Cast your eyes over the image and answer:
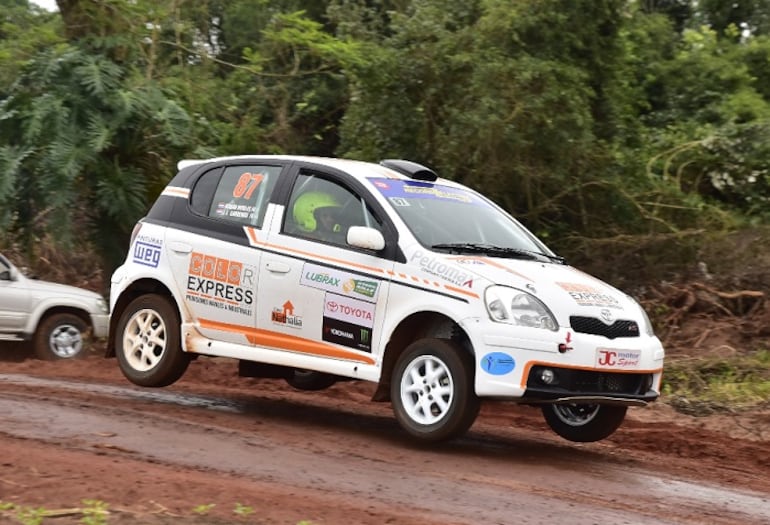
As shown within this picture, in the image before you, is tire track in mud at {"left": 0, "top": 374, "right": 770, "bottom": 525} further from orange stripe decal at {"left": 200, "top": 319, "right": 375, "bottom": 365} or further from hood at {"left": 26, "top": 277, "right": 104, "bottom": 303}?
hood at {"left": 26, "top": 277, "right": 104, "bottom": 303}

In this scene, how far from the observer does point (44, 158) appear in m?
13.1

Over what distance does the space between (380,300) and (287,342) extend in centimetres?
91

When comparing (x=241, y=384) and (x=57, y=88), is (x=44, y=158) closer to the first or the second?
(x=57, y=88)

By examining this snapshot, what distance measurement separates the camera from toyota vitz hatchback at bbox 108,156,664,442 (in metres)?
7.38

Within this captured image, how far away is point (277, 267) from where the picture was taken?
8445 mm

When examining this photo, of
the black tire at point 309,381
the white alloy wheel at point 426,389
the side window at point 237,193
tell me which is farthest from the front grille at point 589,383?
the black tire at point 309,381

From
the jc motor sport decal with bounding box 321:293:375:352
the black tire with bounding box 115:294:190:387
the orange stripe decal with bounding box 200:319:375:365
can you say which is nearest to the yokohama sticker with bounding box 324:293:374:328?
the jc motor sport decal with bounding box 321:293:375:352

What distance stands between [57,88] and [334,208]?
6391mm

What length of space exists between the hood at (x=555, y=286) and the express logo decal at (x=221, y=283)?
5.65 feet

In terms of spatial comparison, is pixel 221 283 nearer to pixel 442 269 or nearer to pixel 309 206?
pixel 309 206

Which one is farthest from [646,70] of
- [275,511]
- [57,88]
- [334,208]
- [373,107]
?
[275,511]

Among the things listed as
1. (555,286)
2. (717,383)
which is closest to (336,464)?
(555,286)

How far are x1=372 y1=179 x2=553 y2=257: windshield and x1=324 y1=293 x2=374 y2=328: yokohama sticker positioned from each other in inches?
24.3

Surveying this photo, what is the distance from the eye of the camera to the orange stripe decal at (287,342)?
26.5 ft
